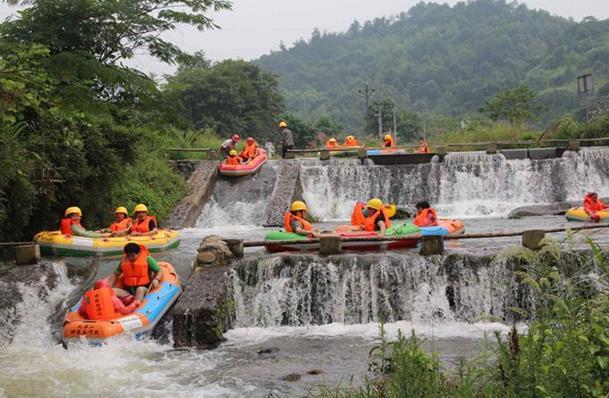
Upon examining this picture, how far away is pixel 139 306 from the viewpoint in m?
8.77

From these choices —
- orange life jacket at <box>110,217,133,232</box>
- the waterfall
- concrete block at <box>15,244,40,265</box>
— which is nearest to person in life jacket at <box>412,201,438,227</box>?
the waterfall

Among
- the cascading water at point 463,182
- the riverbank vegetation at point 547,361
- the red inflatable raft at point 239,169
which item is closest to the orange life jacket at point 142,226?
the red inflatable raft at point 239,169

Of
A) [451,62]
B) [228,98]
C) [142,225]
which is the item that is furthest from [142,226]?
[451,62]

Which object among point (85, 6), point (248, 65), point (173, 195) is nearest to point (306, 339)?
point (85, 6)

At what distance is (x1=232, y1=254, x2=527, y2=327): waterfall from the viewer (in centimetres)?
962

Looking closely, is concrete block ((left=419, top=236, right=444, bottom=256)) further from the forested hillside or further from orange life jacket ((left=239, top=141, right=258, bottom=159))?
the forested hillside

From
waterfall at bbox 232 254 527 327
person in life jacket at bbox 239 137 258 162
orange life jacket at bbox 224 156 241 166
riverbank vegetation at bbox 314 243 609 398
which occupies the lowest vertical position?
waterfall at bbox 232 254 527 327

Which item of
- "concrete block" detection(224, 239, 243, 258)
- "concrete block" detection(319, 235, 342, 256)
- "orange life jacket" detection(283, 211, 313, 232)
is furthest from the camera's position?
"orange life jacket" detection(283, 211, 313, 232)

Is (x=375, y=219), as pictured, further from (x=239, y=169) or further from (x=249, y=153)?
(x=249, y=153)

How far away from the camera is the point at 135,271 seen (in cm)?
927

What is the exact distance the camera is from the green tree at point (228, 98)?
155 ft

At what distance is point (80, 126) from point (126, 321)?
611 centimetres

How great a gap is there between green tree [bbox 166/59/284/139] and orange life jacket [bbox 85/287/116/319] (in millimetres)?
37038

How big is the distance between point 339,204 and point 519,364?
16740 mm
